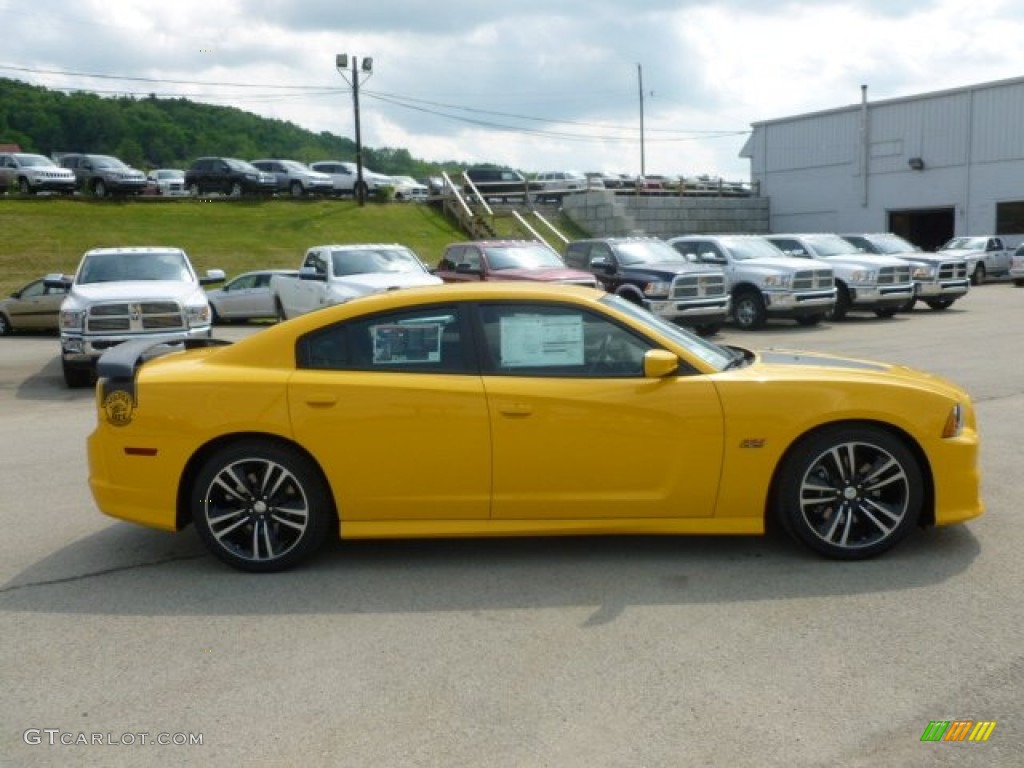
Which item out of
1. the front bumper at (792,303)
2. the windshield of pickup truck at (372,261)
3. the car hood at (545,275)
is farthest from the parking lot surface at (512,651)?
the front bumper at (792,303)

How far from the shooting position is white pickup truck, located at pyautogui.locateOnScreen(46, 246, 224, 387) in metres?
12.4

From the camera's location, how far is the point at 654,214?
4350cm

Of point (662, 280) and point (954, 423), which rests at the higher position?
point (662, 280)

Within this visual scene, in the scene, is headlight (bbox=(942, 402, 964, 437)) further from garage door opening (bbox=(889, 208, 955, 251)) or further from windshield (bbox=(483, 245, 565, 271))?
garage door opening (bbox=(889, 208, 955, 251))

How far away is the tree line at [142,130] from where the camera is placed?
297ft

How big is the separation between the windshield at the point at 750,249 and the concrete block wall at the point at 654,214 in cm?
1944

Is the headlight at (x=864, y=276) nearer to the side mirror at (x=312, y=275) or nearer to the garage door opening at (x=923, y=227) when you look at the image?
the side mirror at (x=312, y=275)

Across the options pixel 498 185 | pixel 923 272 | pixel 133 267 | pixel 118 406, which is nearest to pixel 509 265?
pixel 133 267

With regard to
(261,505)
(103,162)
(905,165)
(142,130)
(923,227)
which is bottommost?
(261,505)

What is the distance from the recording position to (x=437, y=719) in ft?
11.6

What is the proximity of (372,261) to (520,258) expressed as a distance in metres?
3.38

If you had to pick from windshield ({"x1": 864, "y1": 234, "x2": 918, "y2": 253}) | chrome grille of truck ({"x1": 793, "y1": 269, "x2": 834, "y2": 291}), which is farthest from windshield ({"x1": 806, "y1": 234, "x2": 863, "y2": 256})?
chrome grille of truck ({"x1": 793, "y1": 269, "x2": 834, "y2": 291})

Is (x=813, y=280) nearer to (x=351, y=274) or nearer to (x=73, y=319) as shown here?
(x=351, y=274)

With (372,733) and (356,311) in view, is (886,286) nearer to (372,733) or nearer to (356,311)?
(356,311)
